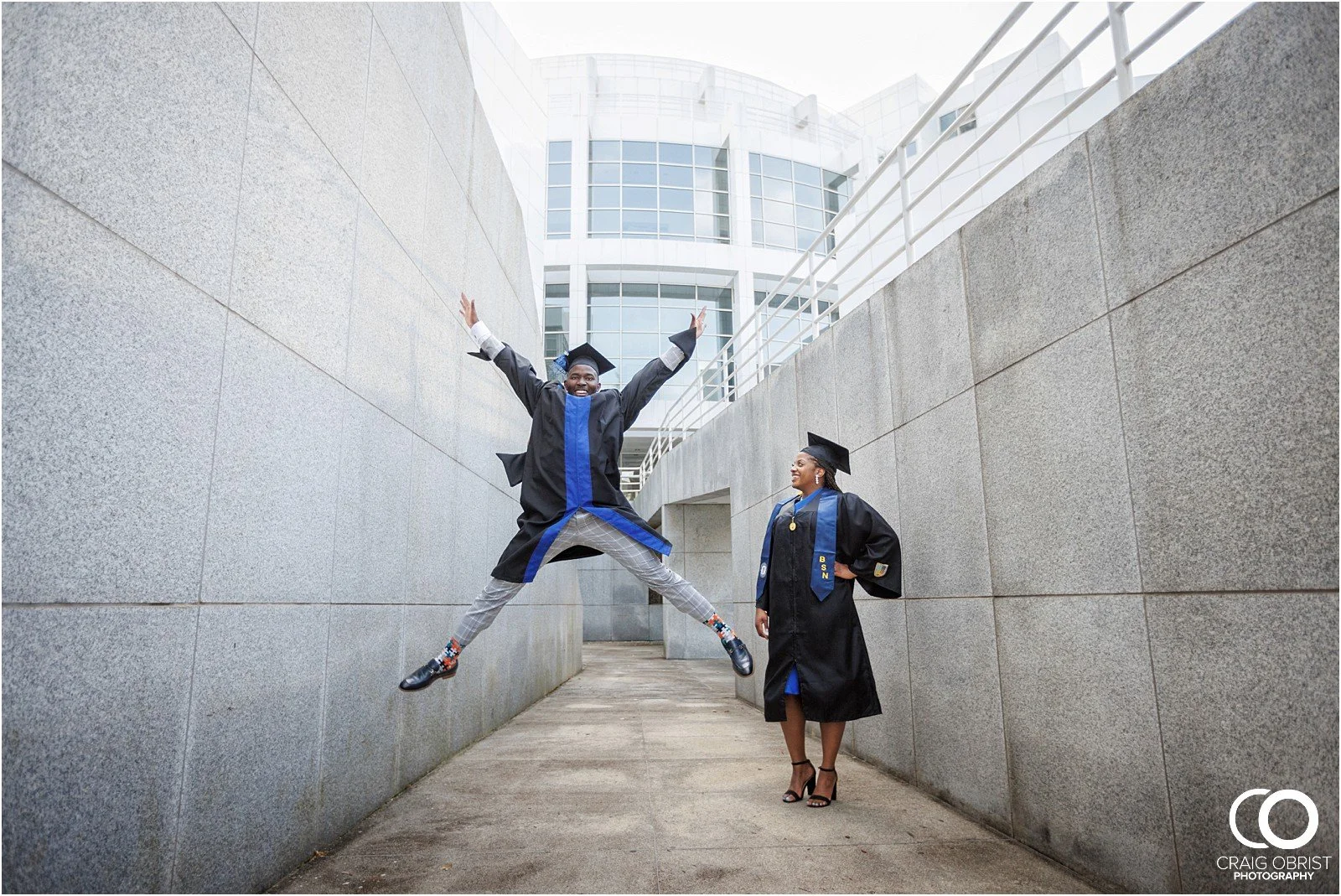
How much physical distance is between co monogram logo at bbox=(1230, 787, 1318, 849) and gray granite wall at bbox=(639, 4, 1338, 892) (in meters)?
0.02

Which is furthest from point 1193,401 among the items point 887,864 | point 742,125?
point 742,125

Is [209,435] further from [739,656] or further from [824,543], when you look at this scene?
[824,543]

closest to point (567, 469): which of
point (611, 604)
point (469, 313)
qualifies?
point (469, 313)

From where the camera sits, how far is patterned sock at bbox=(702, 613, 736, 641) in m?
4.09

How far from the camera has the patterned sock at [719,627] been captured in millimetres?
4086

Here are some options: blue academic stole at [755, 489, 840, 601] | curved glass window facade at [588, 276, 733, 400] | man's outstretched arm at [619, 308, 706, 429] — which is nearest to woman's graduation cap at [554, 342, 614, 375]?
man's outstretched arm at [619, 308, 706, 429]

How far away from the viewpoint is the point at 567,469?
4121 millimetres

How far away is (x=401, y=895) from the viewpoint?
293 cm

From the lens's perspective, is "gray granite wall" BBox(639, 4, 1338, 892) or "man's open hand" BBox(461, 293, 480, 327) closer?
"gray granite wall" BBox(639, 4, 1338, 892)

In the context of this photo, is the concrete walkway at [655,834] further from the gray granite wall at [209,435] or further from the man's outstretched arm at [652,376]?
the man's outstretched arm at [652,376]

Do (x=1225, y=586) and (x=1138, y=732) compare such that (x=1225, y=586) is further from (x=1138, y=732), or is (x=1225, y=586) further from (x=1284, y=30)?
(x=1284, y=30)

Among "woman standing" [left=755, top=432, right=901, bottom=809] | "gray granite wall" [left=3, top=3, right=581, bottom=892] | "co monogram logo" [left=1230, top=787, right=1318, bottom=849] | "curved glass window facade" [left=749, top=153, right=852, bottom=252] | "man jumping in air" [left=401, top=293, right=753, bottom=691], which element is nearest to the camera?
"gray granite wall" [left=3, top=3, right=581, bottom=892]

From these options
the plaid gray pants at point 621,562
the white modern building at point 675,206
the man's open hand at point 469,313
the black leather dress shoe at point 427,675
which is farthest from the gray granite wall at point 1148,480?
the white modern building at point 675,206

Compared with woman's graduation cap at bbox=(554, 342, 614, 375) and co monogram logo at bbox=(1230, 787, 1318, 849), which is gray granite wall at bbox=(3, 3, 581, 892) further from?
co monogram logo at bbox=(1230, 787, 1318, 849)
